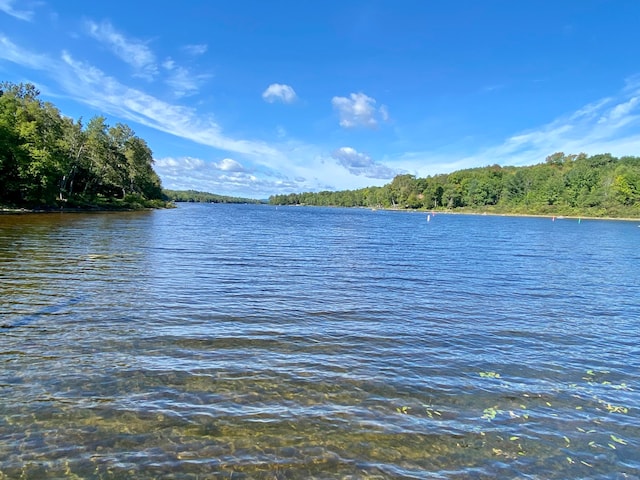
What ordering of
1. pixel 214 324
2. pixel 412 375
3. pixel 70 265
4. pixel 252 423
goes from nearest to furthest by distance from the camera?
1. pixel 252 423
2. pixel 412 375
3. pixel 214 324
4. pixel 70 265

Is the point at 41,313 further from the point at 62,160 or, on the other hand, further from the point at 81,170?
the point at 81,170

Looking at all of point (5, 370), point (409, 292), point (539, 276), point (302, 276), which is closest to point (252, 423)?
point (5, 370)

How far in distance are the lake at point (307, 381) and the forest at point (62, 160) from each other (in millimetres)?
52512

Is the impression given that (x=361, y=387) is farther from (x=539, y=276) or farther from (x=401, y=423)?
(x=539, y=276)

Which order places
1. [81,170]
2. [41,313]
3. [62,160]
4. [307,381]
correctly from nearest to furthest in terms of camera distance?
[307,381]
[41,313]
[62,160]
[81,170]

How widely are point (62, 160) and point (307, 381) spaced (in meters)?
78.2

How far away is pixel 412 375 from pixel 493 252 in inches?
1282

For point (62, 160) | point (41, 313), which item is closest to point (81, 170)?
point (62, 160)

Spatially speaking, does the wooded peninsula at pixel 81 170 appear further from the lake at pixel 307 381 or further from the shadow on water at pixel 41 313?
the shadow on water at pixel 41 313

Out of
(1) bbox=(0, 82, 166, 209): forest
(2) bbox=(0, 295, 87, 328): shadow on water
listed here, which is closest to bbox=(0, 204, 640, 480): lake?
(2) bbox=(0, 295, 87, 328): shadow on water

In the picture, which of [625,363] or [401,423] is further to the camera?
[625,363]

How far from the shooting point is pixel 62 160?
70.3 meters

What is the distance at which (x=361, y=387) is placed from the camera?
8820mm

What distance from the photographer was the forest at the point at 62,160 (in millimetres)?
60625
